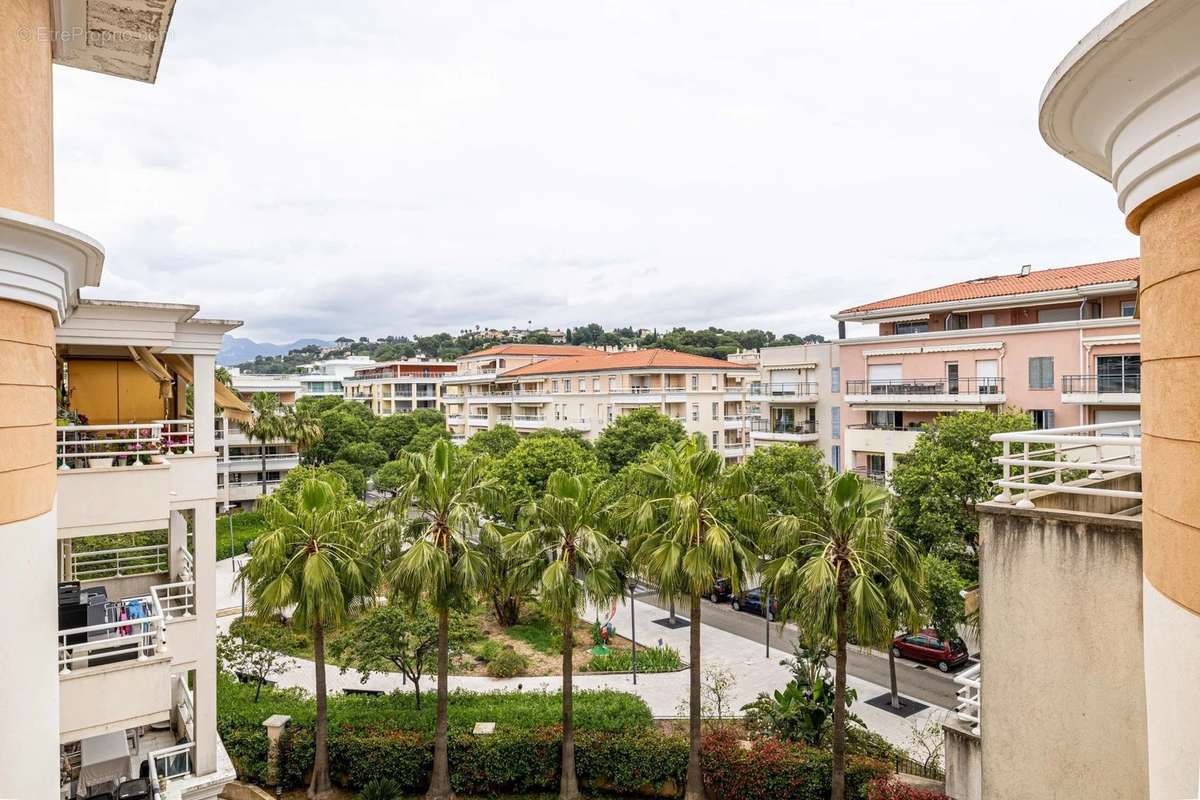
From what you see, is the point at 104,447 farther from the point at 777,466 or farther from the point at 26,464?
the point at 777,466

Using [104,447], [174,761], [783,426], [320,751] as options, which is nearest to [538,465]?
[783,426]

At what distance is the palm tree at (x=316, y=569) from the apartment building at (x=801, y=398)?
29.5m

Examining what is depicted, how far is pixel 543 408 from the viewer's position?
58.4 metres

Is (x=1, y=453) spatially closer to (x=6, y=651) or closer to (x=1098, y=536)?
(x=6, y=651)

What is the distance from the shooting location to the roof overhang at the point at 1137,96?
99.0 inches

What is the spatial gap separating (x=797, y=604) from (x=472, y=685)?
13.2 m

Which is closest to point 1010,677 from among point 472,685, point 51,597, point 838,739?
point 838,739

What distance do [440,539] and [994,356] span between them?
2776 cm

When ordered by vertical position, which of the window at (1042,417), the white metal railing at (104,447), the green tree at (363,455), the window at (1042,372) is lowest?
the green tree at (363,455)

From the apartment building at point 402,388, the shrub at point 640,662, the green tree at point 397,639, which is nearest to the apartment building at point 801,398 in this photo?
the shrub at point 640,662

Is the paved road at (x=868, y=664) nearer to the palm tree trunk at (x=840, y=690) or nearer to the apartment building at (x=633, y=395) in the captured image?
the palm tree trunk at (x=840, y=690)

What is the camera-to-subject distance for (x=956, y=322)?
34375 millimetres

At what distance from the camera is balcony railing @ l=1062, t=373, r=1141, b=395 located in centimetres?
2659

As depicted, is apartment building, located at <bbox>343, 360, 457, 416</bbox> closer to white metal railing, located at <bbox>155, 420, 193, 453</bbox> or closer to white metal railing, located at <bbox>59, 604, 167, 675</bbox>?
white metal railing, located at <bbox>155, 420, 193, 453</bbox>
